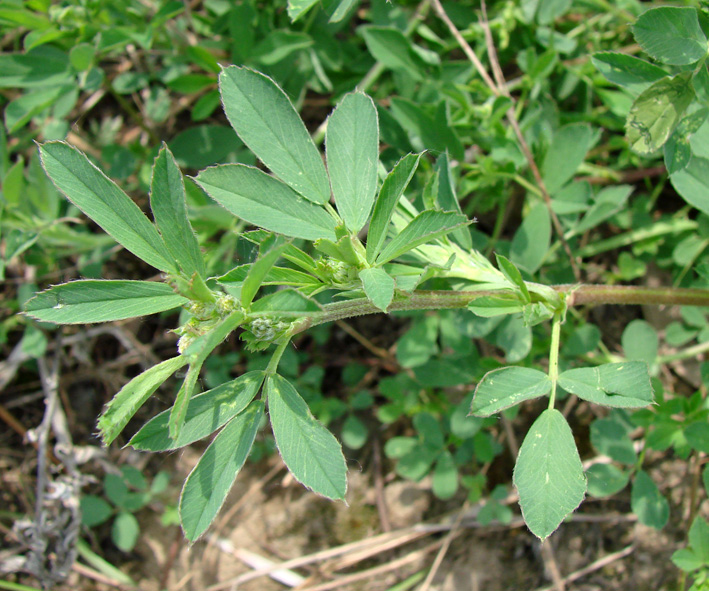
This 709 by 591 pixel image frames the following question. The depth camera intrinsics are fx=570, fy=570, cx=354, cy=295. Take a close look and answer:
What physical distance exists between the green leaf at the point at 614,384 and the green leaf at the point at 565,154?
874mm

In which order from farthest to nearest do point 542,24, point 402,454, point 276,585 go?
point 276,585
point 402,454
point 542,24

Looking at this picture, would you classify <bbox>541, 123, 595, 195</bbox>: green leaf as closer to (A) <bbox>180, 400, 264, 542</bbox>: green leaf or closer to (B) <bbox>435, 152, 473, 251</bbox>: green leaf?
(B) <bbox>435, 152, 473, 251</bbox>: green leaf

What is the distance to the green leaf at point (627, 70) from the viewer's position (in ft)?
5.24

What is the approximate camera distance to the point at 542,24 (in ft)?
7.91

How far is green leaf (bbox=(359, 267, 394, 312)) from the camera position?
3.63 feet

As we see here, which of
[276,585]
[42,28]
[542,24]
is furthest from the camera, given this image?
[276,585]

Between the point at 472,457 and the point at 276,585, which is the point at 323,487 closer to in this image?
the point at 472,457

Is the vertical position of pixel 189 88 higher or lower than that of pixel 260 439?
higher

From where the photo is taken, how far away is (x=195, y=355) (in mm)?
1033

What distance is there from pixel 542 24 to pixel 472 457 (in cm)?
192

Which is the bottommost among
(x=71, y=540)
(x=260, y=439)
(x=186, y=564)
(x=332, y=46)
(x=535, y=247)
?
(x=186, y=564)

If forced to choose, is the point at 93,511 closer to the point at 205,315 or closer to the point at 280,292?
the point at 205,315

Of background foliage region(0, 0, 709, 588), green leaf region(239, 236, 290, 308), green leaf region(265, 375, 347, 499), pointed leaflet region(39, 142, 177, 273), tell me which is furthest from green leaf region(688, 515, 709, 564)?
pointed leaflet region(39, 142, 177, 273)

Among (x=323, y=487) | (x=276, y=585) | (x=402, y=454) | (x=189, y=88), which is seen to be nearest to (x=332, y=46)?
(x=189, y=88)
